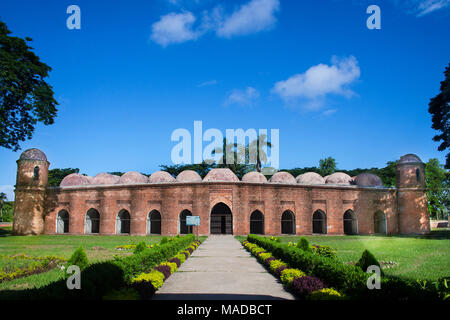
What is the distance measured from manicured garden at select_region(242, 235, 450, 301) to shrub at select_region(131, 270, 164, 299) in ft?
10.6

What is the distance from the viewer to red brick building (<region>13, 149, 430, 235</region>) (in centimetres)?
2784

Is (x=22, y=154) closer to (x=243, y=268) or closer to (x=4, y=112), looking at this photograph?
(x=4, y=112)

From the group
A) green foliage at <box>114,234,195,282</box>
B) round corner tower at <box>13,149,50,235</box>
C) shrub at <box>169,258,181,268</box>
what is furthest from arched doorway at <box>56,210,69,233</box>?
shrub at <box>169,258,181,268</box>

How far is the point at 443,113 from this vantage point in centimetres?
2766

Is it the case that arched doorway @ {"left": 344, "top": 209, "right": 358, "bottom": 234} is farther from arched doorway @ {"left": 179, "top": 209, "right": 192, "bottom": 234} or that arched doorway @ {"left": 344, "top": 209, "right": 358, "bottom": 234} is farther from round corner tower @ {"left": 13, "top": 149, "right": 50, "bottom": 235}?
round corner tower @ {"left": 13, "top": 149, "right": 50, "bottom": 235}

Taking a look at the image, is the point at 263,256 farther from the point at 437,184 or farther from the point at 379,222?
the point at 437,184

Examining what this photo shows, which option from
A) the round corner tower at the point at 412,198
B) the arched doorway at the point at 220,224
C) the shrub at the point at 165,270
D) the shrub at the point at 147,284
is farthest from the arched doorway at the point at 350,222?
the shrub at the point at 147,284

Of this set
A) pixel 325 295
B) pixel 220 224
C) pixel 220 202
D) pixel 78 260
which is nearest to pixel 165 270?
pixel 78 260

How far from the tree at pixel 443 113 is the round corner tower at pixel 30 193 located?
3575 centimetres

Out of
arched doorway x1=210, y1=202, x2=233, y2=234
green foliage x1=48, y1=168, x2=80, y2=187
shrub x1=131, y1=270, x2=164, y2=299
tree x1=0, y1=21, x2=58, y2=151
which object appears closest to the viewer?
shrub x1=131, y1=270, x2=164, y2=299

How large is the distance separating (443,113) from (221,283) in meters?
27.1

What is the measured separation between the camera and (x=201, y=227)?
2728 centimetres
